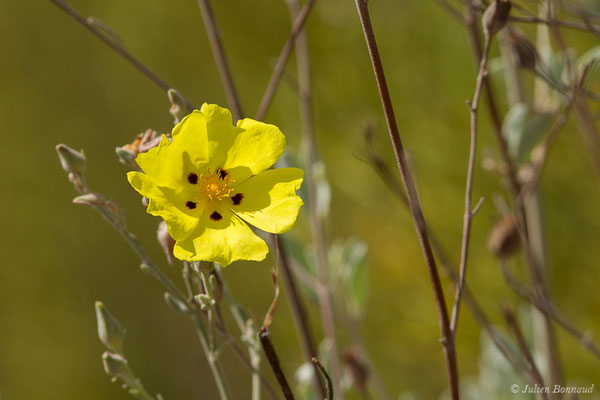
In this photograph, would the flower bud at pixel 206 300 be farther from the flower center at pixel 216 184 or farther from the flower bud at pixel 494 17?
the flower bud at pixel 494 17

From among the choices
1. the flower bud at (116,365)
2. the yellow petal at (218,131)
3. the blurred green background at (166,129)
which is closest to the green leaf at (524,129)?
the yellow petal at (218,131)

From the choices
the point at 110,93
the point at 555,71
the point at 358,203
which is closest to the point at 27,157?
the point at 110,93

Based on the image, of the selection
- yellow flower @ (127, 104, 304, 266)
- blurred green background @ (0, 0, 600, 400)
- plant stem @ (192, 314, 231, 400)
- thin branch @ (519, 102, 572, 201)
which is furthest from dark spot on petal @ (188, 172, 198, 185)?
blurred green background @ (0, 0, 600, 400)

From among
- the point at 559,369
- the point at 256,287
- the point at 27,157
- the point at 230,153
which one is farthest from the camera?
the point at 27,157

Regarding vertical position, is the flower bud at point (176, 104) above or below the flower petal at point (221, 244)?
above

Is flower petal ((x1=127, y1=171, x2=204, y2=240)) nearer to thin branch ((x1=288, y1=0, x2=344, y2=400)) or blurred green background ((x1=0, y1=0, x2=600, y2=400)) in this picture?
thin branch ((x1=288, y1=0, x2=344, y2=400))

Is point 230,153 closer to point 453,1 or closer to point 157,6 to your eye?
point 453,1
